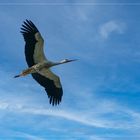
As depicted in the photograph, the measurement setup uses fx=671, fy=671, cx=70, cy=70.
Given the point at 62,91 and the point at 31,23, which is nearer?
the point at 31,23

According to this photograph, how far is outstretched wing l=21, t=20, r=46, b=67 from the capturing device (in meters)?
50.2

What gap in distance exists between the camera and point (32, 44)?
50750 millimetres

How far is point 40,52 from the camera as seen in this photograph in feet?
168

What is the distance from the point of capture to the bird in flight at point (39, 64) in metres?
50.3

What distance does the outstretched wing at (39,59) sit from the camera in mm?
50344

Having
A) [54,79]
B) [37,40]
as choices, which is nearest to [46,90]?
[54,79]

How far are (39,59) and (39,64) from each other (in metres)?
0.63

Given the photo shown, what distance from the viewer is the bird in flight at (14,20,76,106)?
165ft

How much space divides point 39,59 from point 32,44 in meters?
1.47

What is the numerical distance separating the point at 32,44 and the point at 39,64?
1.63 m

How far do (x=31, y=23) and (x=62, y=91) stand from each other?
6648 millimetres

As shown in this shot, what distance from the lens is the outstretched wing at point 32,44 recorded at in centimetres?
5025

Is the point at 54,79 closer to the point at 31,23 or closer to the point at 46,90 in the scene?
the point at 46,90

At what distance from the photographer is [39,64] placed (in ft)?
168
